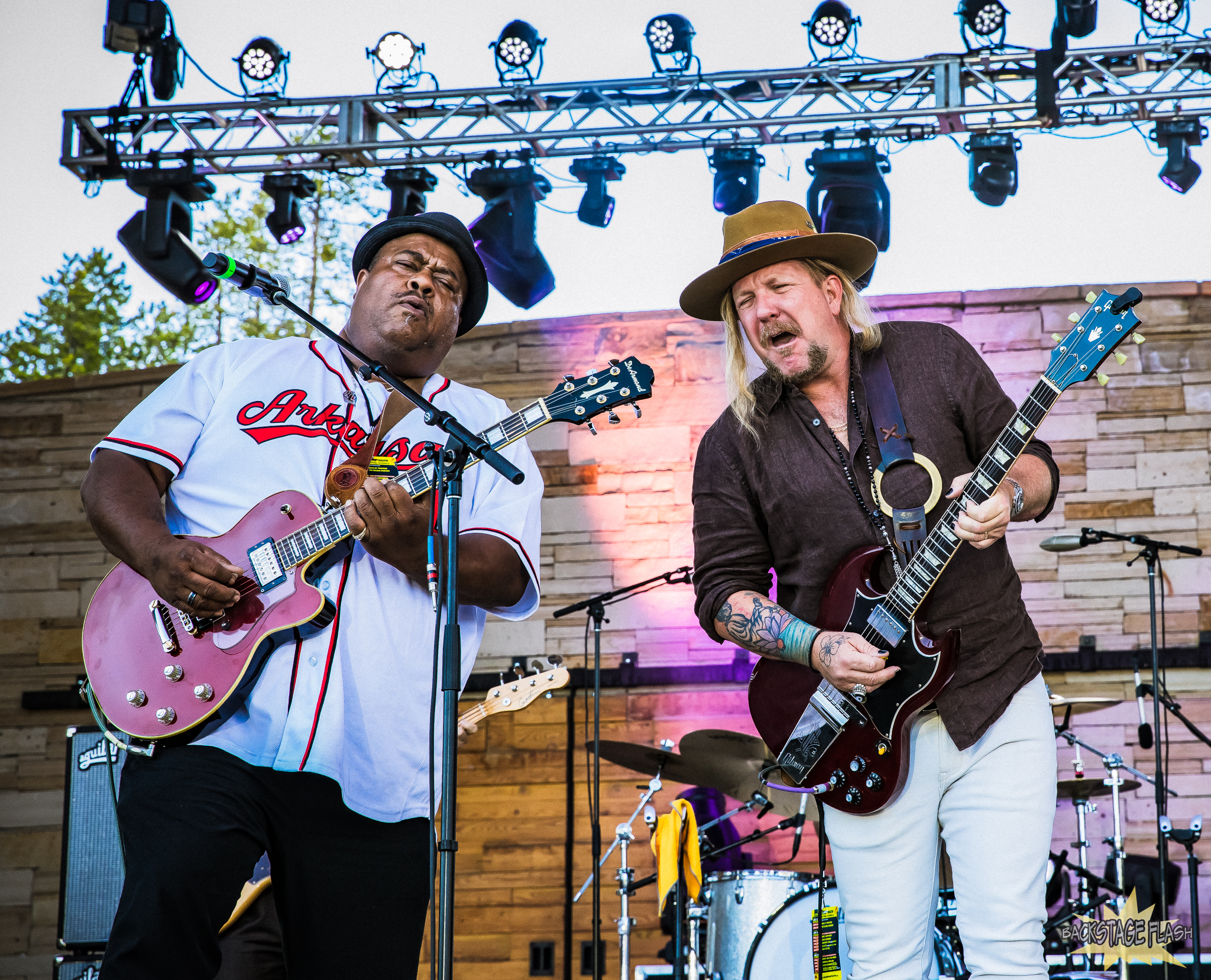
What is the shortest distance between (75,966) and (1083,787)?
4.46m

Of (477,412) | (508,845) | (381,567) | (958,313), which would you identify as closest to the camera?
(381,567)

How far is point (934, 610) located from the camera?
2.74 metres

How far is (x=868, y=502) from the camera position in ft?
9.39

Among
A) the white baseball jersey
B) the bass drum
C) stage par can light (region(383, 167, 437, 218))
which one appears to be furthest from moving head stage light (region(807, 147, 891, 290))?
the white baseball jersey

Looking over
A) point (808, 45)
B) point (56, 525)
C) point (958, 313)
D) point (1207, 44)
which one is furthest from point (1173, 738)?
point (56, 525)

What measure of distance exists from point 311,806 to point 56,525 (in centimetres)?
609

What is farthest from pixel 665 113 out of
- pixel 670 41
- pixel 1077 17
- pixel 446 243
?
pixel 446 243

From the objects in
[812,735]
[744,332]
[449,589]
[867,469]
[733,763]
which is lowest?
[733,763]

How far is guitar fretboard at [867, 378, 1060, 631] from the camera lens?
8.64 ft

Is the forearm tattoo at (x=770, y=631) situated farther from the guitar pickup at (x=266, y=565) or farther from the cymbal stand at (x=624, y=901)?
the cymbal stand at (x=624, y=901)

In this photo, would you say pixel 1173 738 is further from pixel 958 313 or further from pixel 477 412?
pixel 477 412

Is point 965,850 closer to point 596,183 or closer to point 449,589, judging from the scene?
point 449,589

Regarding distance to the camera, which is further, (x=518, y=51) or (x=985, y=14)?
(x=518, y=51)

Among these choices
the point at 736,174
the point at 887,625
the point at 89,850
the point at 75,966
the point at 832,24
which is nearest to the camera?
the point at 887,625
